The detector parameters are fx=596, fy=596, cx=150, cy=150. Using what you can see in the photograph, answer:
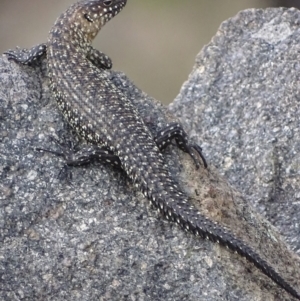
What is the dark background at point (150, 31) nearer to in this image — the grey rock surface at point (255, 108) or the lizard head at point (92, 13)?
the grey rock surface at point (255, 108)

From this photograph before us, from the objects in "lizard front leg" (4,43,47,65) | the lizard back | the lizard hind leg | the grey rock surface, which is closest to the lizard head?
the lizard back

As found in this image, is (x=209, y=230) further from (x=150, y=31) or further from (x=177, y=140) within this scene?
(x=150, y=31)

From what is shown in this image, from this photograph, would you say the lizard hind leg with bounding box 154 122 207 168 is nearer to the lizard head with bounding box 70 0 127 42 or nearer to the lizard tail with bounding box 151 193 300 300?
the lizard tail with bounding box 151 193 300 300

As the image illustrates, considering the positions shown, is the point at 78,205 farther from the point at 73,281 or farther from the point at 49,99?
the point at 49,99

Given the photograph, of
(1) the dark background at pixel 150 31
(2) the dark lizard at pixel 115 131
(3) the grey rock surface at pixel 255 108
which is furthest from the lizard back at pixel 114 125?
(1) the dark background at pixel 150 31

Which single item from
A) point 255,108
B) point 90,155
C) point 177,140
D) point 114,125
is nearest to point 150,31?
point 255,108

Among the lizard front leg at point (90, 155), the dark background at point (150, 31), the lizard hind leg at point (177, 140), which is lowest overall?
the lizard front leg at point (90, 155)
